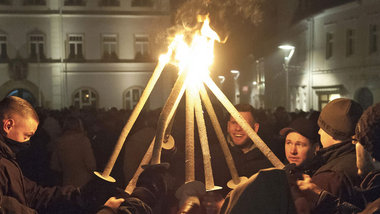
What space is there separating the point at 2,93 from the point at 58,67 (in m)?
4.29

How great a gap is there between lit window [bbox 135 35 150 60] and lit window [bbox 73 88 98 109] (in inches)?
164

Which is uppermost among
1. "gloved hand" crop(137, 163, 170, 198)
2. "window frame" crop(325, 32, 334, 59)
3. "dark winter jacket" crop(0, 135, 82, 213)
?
"window frame" crop(325, 32, 334, 59)

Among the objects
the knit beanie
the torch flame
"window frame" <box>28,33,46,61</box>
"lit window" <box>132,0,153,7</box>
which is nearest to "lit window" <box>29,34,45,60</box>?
"window frame" <box>28,33,46,61</box>

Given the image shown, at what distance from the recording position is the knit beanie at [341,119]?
120 inches

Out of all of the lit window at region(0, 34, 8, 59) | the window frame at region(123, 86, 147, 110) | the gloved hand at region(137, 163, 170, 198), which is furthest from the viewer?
the window frame at region(123, 86, 147, 110)

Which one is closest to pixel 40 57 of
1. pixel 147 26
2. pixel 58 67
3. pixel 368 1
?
pixel 58 67

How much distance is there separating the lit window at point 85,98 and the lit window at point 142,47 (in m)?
4.17

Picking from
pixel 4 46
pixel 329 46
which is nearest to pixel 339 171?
pixel 329 46

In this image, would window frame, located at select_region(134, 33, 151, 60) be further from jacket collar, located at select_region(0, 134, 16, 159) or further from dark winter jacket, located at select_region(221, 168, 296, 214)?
dark winter jacket, located at select_region(221, 168, 296, 214)

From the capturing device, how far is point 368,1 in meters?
22.7

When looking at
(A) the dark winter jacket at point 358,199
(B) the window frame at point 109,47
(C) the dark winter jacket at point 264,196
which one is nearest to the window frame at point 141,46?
(B) the window frame at point 109,47

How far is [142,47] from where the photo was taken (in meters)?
32.1

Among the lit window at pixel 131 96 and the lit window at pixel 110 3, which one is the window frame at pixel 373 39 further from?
the lit window at pixel 110 3

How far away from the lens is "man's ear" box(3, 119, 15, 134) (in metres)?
3.01
